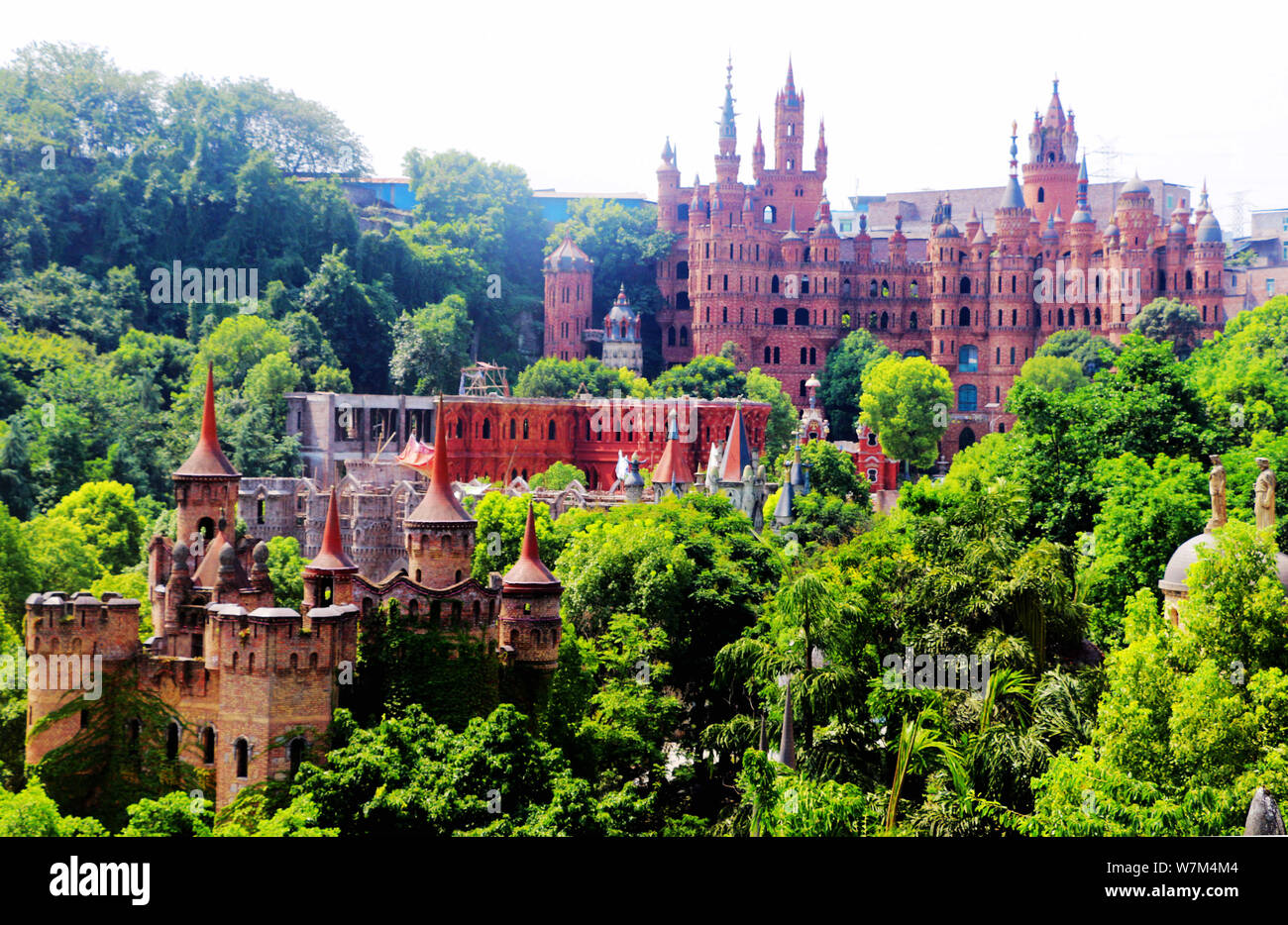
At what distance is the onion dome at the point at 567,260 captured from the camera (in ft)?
358

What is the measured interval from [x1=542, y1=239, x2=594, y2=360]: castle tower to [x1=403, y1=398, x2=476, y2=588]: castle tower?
74894 millimetres

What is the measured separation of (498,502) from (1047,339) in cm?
6258

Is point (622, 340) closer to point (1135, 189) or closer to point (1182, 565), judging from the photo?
point (1135, 189)

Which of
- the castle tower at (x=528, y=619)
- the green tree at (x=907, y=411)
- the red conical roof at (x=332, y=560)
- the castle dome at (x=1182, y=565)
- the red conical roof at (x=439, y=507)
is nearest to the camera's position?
Answer: the castle dome at (x=1182, y=565)

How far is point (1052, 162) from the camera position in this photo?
12088 centimetres

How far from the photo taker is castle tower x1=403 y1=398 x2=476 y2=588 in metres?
33.5

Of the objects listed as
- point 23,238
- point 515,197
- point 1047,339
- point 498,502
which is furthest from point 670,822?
point 515,197

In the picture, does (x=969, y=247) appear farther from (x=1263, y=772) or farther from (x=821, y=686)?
(x=1263, y=772)

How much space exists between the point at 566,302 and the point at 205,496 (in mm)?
74777

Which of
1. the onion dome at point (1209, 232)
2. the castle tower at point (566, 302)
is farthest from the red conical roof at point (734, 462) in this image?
the onion dome at point (1209, 232)

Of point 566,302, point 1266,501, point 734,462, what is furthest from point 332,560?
point 566,302

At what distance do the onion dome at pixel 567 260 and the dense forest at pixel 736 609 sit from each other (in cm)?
1837

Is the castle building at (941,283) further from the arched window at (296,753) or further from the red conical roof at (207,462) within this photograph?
the arched window at (296,753)
